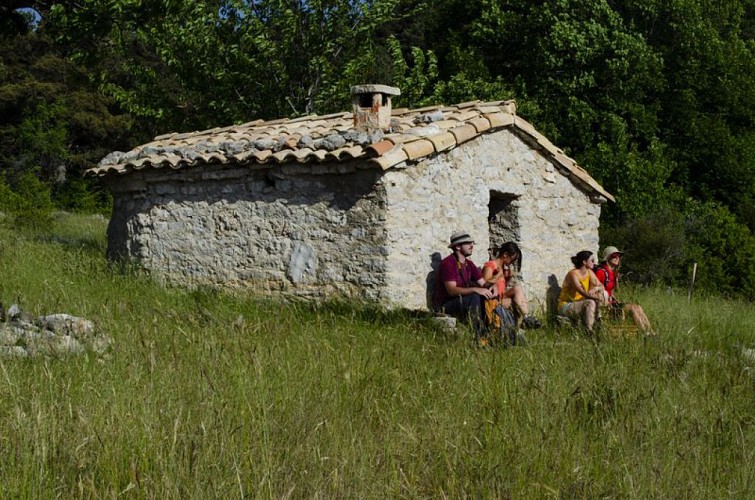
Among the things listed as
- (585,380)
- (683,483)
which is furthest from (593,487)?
(585,380)

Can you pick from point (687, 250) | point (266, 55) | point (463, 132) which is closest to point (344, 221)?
point (463, 132)

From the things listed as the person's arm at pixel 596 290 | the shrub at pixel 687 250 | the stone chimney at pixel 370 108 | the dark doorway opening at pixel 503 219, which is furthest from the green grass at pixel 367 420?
the shrub at pixel 687 250

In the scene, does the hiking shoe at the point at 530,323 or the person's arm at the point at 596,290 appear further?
the person's arm at the point at 596,290

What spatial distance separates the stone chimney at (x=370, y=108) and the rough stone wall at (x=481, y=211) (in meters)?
0.94

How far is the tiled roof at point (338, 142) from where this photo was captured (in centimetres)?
862

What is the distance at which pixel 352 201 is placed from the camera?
8750mm

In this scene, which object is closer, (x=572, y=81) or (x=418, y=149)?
(x=418, y=149)

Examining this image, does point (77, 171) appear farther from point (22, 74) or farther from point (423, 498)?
point (423, 498)

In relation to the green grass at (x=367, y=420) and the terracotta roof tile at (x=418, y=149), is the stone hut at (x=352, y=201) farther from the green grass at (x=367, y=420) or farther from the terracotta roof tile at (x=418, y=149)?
the green grass at (x=367, y=420)

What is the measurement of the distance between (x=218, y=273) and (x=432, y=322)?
3.24m

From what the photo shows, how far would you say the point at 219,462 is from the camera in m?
3.36

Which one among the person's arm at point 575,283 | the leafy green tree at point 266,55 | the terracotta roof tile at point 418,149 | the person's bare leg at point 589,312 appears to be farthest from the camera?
the leafy green tree at point 266,55

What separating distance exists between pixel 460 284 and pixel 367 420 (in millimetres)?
4338

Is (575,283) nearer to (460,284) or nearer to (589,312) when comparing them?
(589,312)
